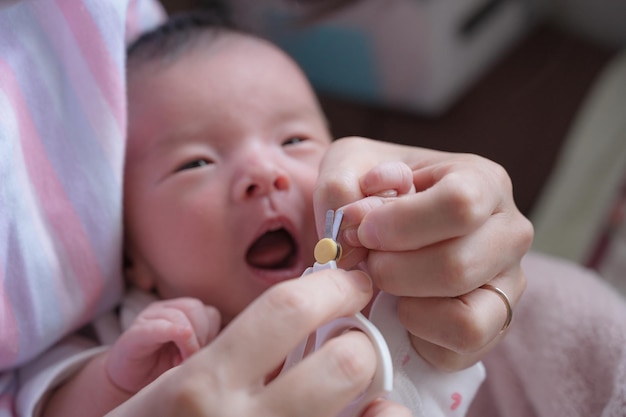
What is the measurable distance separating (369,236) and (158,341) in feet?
0.91

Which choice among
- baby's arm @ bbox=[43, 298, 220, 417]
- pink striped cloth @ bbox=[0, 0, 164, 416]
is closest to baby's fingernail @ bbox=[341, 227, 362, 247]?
baby's arm @ bbox=[43, 298, 220, 417]

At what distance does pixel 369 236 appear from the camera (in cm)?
58

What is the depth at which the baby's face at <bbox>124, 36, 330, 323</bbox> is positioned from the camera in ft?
2.61

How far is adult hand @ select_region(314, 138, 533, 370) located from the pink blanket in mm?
256

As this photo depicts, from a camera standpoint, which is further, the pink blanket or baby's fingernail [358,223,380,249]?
the pink blanket

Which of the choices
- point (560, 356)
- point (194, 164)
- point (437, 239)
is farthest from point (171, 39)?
point (560, 356)

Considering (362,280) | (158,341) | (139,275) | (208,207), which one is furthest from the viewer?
(139,275)

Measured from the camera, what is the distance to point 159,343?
71 centimetres

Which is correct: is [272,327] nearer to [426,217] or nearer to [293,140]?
[426,217]

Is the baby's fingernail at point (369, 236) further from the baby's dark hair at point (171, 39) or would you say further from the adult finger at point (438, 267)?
the baby's dark hair at point (171, 39)

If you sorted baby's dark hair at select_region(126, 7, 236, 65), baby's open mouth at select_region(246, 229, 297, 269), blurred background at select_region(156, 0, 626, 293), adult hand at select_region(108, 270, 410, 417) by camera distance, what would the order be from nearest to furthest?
1. adult hand at select_region(108, 270, 410, 417)
2. baby's open mouth at select_region(246, 229, 297, 269)
3. baby's dark hair at select_region(126, 7, 236, 65)
4. blurred background at select_region(156, 0, 626, 293)

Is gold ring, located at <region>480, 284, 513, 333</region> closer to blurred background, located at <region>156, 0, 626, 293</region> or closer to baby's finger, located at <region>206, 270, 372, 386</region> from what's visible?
baby's finger, located at <region>206, 270, 372, 386</region>

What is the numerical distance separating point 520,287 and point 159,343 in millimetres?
395

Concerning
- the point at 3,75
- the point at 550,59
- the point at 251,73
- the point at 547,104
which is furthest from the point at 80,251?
the point at 550,59
